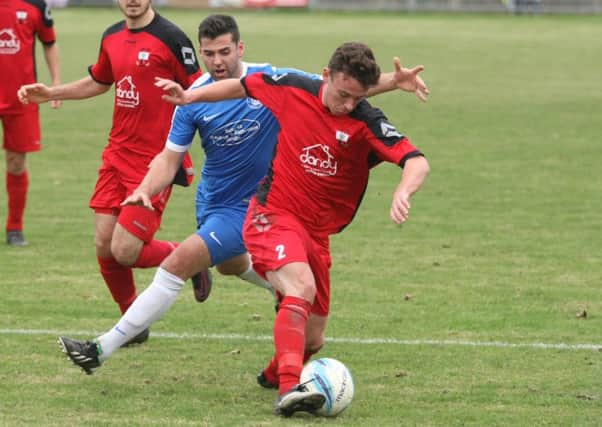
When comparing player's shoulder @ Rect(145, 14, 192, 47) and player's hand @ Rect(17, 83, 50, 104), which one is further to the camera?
player's shoulder @ Rect(145, 14, 192, 47)

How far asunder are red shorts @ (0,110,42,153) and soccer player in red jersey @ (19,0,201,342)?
11.6 ft

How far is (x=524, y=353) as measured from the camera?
27.1 feet

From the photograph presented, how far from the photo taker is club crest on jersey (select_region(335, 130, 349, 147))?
700 cm

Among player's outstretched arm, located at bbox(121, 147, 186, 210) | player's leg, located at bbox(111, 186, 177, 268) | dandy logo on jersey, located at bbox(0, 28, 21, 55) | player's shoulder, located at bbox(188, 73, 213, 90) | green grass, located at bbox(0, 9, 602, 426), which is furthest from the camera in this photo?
dandy logo on jersey, located at bbox(0, 28, 21, 55)

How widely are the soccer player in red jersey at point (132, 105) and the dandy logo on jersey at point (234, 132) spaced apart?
716mm

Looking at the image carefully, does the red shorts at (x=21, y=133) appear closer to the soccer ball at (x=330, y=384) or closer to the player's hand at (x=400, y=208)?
the soccer ball at (x=330, y=384)

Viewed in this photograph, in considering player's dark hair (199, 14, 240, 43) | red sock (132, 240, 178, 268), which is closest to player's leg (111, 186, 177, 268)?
red sock (132, 240, 178, 268)

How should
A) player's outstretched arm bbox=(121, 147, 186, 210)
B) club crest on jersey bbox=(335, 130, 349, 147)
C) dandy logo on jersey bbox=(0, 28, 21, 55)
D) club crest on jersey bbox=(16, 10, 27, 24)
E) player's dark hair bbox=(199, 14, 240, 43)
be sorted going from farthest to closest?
dandy logo on jersey bbox=(0, 28, 21, 55)
club crest on jersey bbox=(16, 10, 27, 24)
player's dark hair bbox=(199, 14, 240, 43)
player's outstretched arm bbox=(121, 147, 186, 210)
club crest on jersey bbox=(335, 130, 349, 147)

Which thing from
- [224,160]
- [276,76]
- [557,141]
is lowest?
[557,141]

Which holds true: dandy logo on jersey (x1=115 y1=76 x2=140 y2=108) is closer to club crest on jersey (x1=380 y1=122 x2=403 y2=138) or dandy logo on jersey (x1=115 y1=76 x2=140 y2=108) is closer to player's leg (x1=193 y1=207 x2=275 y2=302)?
player's leg (x1=193 y1=207 x2=275 y2=302)

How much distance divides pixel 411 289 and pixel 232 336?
80.3 inches

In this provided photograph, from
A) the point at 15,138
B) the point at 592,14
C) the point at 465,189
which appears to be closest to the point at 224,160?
the point at 15,138

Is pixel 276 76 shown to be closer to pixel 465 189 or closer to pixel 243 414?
pixel 243 414

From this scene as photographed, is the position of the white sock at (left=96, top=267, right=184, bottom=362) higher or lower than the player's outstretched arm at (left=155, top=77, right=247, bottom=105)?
lower
